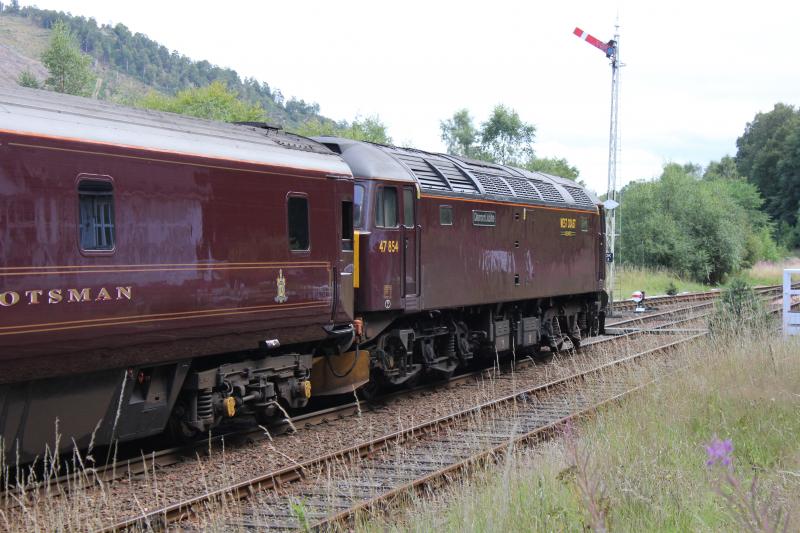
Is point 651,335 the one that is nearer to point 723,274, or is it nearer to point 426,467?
point 426,467

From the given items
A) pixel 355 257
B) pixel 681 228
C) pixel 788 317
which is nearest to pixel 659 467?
pixel 355 257

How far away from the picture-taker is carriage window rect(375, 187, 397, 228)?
1084 cm

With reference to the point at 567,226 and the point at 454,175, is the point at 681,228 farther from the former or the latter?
the point at 454,175

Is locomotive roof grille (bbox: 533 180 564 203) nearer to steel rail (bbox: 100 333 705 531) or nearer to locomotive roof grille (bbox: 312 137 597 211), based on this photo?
locomotive roof grille (bbox: 312 137 597 211)

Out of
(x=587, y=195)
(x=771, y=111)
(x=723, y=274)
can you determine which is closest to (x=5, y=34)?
(x=771, y=111)

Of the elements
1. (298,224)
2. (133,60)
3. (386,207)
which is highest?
(133,60)

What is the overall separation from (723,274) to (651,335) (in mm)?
28600

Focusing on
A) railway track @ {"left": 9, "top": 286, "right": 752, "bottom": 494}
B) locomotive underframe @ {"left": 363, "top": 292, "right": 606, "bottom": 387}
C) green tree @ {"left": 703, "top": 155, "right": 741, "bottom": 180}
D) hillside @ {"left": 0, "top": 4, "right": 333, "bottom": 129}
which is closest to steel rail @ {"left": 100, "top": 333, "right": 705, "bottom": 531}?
railway track @ {"left": 9, "top": 286, "right": 752, "bottom": 494}

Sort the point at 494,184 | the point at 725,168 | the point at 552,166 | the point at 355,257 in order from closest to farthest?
the point at 355,257
the point at 494,184
the point at 552,166
the point at 725,168

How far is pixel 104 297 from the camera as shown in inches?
269

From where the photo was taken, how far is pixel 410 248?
11.4 m

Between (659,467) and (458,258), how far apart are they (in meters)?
6.68

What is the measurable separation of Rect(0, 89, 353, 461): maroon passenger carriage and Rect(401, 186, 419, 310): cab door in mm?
1420

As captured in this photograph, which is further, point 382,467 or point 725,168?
point 725,168
